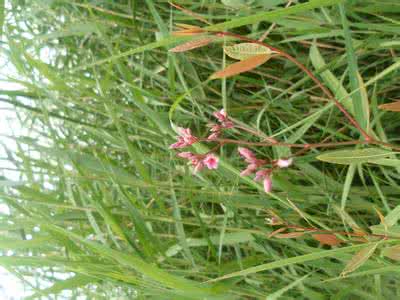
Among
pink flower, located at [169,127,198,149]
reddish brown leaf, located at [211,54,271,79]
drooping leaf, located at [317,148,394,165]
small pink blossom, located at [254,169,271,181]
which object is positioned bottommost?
small pink blossom, located at [254,169,271,181]

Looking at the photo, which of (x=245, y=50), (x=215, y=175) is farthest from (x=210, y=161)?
(x=215, y=175)

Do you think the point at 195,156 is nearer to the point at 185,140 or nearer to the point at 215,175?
the point at 185,140

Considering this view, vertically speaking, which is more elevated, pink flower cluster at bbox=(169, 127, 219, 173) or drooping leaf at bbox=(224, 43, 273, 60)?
drooping leaf at bbox=(224, 43, 273, 60)

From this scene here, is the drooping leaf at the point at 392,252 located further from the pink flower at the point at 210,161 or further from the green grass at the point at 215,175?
the pink flower at the point at 210,161

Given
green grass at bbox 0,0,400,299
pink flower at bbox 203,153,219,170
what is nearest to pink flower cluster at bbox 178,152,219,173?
pink flower at bbox 203,153,219,170

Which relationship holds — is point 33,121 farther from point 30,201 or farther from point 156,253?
point 156,253

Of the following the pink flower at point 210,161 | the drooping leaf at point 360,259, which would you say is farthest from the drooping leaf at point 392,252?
the pink flower at point 210,161

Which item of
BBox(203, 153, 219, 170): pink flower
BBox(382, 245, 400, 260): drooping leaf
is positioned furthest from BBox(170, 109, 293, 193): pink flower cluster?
BBox(382, 245, 400, 260): drooping leaf

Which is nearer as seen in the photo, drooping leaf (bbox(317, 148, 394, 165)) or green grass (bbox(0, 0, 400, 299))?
drooping leaf (bbox(317, 148, 394, 165))

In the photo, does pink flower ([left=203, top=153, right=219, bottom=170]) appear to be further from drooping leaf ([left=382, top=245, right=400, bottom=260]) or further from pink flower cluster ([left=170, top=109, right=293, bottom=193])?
drooping leaf ([left=382, top=245, right=400, bottom=260])
